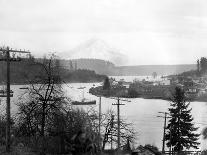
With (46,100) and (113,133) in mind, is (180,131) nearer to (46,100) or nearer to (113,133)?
(113,133)

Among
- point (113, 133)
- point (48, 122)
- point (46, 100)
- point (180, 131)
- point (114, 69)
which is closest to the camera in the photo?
point (46, 100)

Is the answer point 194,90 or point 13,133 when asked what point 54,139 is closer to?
point 13,133

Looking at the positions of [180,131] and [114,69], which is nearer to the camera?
[180,131]

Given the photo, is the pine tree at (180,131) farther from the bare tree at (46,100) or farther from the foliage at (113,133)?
the bare tree at (46,100)

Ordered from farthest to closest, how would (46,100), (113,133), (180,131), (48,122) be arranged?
(180,131), (113,133), (48,122), (46,100)

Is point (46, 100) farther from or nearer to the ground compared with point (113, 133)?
farther from the ground

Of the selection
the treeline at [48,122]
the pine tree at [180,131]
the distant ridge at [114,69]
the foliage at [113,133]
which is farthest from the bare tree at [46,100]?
the distant ridge at [114,69]

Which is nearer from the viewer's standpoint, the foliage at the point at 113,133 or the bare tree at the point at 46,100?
the bare tree at the point at 46,100

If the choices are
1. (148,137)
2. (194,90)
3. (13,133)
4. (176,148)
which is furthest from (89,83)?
(13,133)

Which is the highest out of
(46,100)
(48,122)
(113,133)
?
(46,100)

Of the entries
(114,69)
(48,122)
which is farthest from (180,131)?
(114,69)

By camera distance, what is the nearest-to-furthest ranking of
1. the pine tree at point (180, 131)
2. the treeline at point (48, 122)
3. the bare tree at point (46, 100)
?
the treeline at point (48, 122) < the bare tree at point (46, 100) < the pine tree at point (180, 131)
